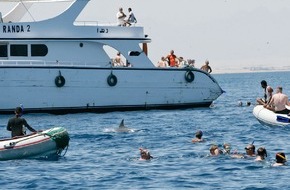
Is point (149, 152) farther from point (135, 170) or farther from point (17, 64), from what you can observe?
point (17, 64)

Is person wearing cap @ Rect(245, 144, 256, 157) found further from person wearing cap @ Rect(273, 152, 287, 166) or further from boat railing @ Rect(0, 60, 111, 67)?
boat railing @ Rect(0, 60, 111, 67)

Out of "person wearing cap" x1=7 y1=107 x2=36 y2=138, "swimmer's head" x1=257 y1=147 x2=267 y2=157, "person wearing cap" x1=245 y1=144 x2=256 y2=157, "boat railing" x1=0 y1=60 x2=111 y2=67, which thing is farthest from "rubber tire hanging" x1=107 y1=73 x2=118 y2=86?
"swimmer's head" x1=257 y1=147 x2=267 y2=157

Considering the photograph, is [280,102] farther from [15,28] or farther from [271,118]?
[15,28]

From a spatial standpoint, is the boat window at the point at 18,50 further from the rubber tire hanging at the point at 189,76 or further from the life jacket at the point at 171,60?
the rubber tire hanging at the point at 189,76

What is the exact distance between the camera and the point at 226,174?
73.2 ft

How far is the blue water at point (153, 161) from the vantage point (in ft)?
69.9

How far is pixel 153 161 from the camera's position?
25047 mm

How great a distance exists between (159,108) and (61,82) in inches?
228

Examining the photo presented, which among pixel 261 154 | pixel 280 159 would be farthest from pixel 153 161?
pixel 280 159

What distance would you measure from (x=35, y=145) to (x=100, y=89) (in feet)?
54.1

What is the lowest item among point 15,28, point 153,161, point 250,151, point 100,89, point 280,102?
point 153,161

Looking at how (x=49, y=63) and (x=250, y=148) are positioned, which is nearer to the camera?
(x=250, y=148)

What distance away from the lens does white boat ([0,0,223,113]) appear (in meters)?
40.1

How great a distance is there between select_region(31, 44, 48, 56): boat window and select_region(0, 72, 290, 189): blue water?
3856 millimetres
